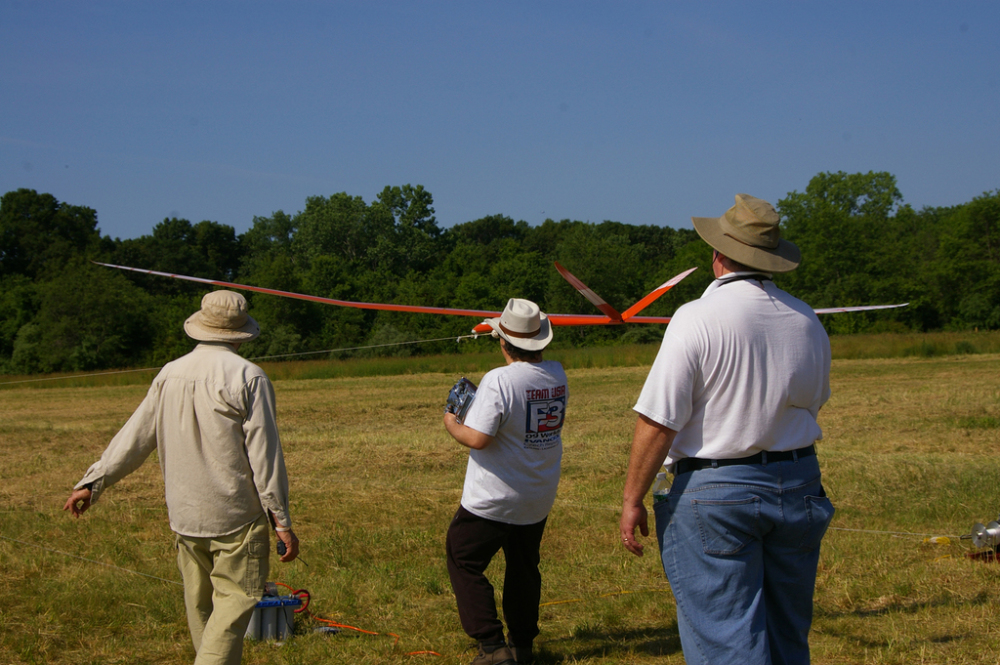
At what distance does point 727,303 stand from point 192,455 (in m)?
2.20

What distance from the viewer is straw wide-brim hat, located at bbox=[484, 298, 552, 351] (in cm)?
377

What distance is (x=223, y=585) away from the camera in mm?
3293

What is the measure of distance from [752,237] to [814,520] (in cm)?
94

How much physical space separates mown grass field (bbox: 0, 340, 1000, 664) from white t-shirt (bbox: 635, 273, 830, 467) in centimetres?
187

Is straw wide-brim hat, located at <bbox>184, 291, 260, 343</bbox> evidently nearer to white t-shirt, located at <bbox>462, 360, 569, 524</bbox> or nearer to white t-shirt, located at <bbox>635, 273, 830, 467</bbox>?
white t-shirt, located at <bbox>462, 360, 569, 524</bbox>

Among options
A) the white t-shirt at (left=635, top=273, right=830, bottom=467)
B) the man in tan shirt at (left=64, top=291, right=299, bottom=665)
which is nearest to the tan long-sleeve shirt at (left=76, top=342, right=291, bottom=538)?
the man in tan shirt at (left=64, top=291, right=299, bottom=665)

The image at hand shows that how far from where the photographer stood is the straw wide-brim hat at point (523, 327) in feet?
12.4

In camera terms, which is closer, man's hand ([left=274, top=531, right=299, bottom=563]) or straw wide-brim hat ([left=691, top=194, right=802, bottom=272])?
straw wide-brim hat ([left=691, top=194, right=802, bottom=272])

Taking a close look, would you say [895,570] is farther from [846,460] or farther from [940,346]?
[940,346]

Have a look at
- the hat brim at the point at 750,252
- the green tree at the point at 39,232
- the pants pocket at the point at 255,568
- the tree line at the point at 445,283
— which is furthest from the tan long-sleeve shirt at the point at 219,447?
the green tree at the point at 39,232

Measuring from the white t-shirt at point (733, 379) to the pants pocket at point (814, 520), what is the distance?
0.64 feet

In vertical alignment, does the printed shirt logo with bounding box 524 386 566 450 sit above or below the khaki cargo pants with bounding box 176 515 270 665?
above

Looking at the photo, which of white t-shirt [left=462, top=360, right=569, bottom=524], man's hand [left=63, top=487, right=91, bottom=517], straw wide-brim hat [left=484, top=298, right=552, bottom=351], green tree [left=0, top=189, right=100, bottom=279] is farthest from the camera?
green tree [left=0, top=189, right=100, bottom=279]

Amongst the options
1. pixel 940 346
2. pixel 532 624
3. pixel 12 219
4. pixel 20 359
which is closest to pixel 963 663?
pixel 532 624
